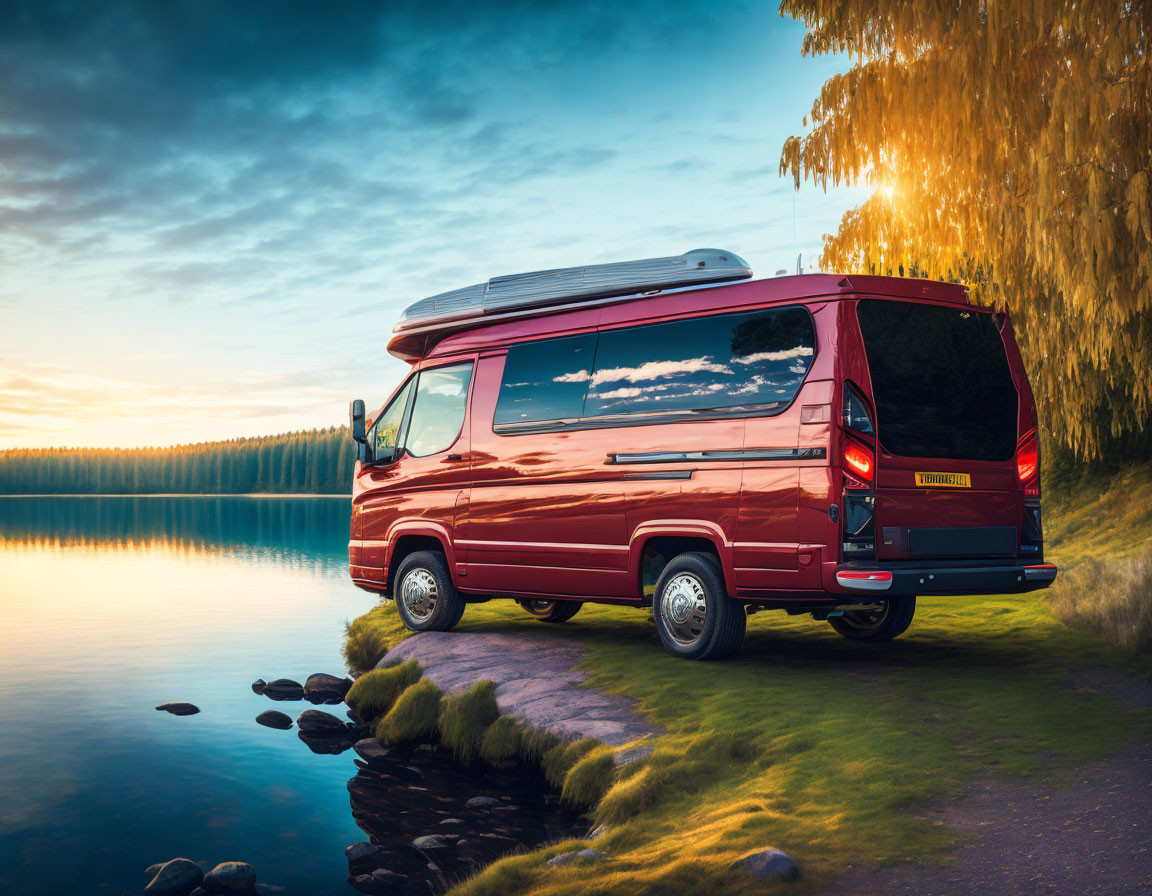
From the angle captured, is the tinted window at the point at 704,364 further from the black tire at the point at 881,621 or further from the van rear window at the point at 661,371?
the black tire at the point at 881,621

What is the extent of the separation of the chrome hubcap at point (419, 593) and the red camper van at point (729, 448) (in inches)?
22.7

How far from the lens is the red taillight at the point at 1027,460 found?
29.6 feet

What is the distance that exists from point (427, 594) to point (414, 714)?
2.35 m

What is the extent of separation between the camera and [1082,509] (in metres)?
20.8

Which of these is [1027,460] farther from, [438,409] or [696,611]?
[438,409]

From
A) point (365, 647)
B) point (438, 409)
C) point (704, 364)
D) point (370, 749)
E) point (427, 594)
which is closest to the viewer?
point (704, 364)

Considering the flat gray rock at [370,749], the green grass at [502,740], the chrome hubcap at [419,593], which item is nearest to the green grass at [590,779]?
the green grass at [502,740]

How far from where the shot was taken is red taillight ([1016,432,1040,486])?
9031 millimetres

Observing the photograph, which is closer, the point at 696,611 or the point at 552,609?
the point at 696,611

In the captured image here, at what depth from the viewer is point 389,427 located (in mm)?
12602

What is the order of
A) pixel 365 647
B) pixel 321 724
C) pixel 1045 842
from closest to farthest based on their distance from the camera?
1. pixel 1045 842
2. pixel 321 724
3. pixel 365 647

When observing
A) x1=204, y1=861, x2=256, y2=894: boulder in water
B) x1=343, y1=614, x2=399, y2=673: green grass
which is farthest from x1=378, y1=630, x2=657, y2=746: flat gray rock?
x1=343, y1=614, x2=399, y2=673: green grass

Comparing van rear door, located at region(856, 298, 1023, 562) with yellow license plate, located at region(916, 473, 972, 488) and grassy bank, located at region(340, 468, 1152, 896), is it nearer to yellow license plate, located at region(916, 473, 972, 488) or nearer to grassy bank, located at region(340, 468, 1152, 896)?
yellow license plate, located at region(916, 473, 972, 488)

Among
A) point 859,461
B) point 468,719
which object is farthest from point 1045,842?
point 468,719
